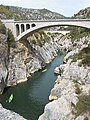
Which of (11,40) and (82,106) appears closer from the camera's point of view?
(82,106)

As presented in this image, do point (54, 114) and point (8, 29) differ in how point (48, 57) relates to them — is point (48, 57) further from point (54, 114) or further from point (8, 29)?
point (54, 114)

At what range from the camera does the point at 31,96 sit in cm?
4281

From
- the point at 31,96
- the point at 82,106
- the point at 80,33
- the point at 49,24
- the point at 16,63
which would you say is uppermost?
the point at 49,24

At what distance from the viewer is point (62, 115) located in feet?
91.3

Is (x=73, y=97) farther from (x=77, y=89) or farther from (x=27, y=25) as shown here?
(x=27, y=25)

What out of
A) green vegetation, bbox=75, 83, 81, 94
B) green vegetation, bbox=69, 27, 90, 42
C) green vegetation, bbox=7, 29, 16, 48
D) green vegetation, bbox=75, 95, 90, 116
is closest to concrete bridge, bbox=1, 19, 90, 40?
green vegetation, bbox=7, 29, 16, 48

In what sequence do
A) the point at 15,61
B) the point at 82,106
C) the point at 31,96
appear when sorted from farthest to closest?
the point at 15,61 → the point at 31,96 → the point at 82,106

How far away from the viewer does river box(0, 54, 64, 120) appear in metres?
36.0

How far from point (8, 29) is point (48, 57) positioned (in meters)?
22.6

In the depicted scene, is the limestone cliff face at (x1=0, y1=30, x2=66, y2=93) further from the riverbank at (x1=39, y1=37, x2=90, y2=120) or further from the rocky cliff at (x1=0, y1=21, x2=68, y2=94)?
the riverbank at (x1=39, y1=37, x2=90, y2=120)

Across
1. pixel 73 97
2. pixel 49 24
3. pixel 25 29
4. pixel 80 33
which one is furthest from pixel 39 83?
pixel 80 33

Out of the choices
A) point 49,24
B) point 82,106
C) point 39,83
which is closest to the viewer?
point 82,106

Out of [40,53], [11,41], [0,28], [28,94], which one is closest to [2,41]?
[0,28]

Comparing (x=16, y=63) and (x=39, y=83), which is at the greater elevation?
(x=16, y=63)
